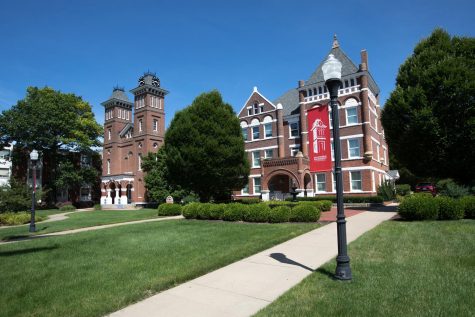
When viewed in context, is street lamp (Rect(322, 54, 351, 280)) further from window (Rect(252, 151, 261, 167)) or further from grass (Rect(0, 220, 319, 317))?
→ window (Rect(252, 151, 261, 167))

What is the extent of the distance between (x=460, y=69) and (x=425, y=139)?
4.09 m

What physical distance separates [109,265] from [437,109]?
18231 mm

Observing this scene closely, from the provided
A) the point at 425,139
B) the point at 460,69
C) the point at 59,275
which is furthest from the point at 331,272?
the point at 460,69

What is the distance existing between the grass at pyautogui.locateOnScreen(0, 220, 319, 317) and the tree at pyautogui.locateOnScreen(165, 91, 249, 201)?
1015cm

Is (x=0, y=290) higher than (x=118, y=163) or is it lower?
lower

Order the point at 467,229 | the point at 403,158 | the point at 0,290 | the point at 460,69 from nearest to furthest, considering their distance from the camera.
→ the point at 0,290 → the point at 467,229 → the point at 460,69 → the point at 403,158

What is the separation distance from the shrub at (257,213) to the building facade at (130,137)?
31.3m

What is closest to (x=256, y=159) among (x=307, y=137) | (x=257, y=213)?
(x=307, y=137)

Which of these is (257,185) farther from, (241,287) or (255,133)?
(241,287)

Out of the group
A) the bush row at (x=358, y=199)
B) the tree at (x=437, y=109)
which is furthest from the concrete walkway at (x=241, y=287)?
the bush row at (x=358, y=199)

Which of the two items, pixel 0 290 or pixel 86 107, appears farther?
pixel 86 107

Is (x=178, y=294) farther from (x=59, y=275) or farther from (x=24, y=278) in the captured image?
(x=24, y=278)

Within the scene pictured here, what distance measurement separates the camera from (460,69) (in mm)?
17203

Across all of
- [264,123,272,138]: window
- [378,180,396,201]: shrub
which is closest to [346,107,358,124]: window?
[378,180,396,201]: shrub
